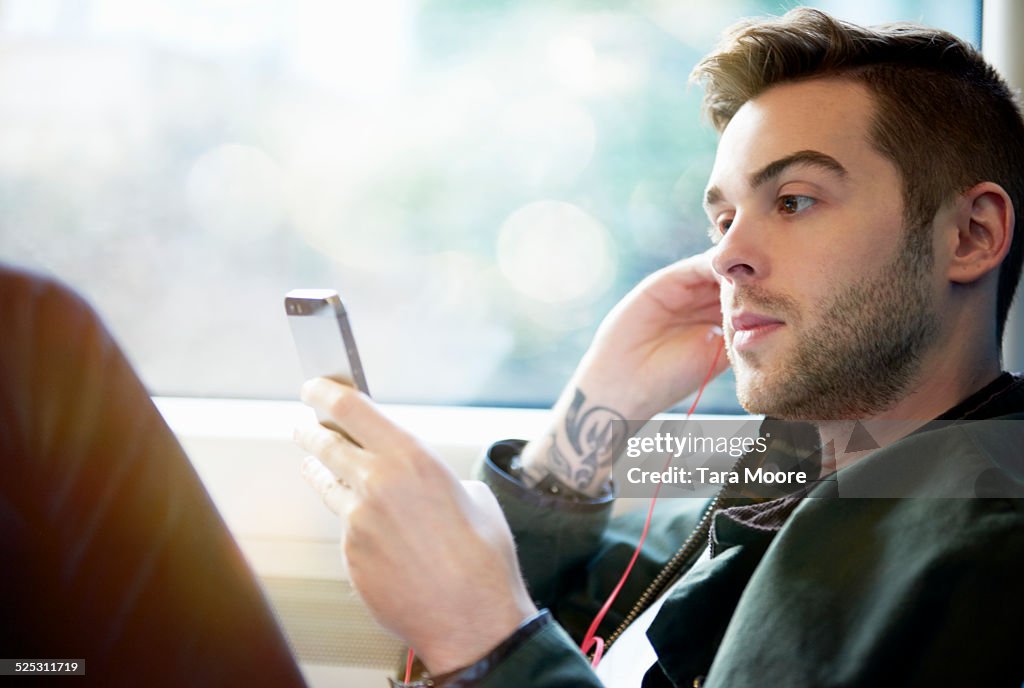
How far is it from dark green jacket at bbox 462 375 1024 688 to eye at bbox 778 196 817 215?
11.0 inches

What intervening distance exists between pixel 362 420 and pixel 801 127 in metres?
0.63

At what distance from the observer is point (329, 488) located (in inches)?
34.8

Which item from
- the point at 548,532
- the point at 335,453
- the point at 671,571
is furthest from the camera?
the point at 548,532

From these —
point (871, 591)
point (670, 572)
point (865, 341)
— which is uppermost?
point (865, 341)

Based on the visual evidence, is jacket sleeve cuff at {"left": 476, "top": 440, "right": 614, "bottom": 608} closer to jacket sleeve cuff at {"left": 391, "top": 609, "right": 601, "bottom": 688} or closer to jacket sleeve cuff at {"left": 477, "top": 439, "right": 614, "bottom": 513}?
jacket sleeve cuff at {"left": 477, "top": 439, "right": 614, "bottom": 513}

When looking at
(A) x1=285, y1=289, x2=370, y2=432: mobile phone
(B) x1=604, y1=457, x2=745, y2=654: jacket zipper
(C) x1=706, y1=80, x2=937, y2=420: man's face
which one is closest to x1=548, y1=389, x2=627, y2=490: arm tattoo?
(B) x1=604, y1=457, x2=745, y2=654: jacket zipper

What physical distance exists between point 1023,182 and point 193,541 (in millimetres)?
1028

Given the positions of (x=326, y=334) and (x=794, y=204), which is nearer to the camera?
(x=326, y=334)

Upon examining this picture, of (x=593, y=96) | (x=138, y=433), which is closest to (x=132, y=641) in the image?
(x=138, y=433)

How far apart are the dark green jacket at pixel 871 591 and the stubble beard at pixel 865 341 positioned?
0.29 ft

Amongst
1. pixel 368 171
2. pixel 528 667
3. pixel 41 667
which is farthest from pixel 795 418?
pixel 368 171

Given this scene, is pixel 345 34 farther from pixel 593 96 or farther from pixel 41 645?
pixel 41 645

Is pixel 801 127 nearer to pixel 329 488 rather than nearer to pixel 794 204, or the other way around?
pixel 794 204

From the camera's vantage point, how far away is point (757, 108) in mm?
1136
